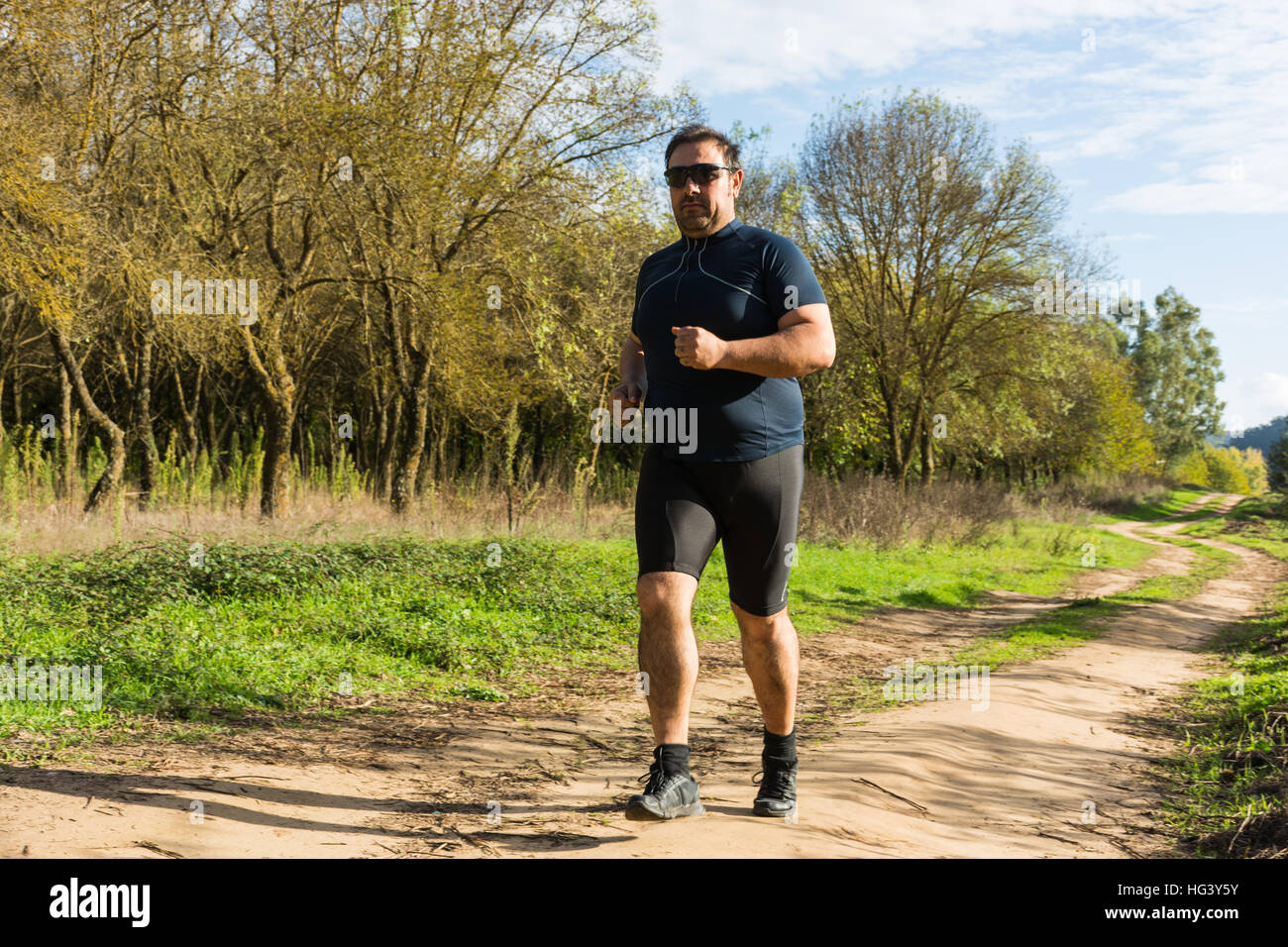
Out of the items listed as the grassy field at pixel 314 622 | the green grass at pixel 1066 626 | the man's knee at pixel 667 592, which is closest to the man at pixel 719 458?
the man's knee at pixel 667 592

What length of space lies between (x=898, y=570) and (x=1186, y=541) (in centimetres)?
1806

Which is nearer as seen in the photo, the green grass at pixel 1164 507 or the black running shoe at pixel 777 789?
the black running shoe at pixel 777 789

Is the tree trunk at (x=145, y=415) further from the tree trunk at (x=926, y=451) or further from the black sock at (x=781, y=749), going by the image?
the tree trunk at (x=926, y=451)

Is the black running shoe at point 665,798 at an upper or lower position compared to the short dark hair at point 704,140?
lower

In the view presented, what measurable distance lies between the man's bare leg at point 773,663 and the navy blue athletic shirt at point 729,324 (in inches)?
25.0

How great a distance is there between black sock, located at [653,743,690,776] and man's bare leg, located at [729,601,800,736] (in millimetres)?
367

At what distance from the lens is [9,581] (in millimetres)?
7910

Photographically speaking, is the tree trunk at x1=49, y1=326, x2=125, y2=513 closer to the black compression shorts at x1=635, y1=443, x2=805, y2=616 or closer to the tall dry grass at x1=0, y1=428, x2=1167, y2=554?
the tall dry grass at x1=0, y1=428, x2=1167, y2=554

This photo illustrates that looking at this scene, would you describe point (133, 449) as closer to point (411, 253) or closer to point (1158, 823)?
point (411, 253)

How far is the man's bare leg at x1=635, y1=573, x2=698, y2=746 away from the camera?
3729mm

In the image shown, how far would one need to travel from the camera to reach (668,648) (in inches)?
148

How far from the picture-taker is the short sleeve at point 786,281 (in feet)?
12.4

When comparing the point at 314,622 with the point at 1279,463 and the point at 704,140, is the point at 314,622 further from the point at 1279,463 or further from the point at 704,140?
the point at 1279,463

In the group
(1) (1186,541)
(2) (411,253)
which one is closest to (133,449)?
(2) (411,253)
